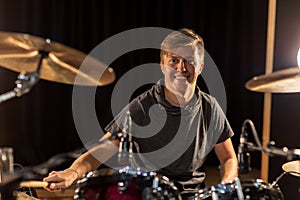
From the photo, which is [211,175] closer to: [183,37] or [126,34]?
[126,34]

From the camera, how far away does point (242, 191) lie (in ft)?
4.91

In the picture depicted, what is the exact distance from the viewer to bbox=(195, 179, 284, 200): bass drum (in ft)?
4.89

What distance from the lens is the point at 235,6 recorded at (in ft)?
11.2

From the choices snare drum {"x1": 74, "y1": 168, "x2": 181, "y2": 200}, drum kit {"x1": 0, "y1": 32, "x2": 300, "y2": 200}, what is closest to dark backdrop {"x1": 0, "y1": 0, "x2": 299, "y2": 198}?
drum kit {"x1": 0, "y1": 32, "x2": 300, "y2": 200}

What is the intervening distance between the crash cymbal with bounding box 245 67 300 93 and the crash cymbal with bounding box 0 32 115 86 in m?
0.55

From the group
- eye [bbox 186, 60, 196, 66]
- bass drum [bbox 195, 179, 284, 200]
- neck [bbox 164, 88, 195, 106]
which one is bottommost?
bass drum [bbox 195, 179, 284, 200]

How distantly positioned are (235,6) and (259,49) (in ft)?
1.22

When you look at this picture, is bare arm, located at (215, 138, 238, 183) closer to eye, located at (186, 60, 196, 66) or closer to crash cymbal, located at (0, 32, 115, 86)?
eye, located at (186, 60, 196, 66)

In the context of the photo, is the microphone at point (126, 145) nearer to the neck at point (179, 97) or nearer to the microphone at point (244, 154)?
the neck at point (179, 97)

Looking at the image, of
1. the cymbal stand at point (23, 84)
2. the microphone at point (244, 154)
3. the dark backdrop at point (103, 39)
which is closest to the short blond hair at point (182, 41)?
the microphone at point (244, 154)

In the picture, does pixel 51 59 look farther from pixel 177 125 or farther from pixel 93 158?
pixel 177 125

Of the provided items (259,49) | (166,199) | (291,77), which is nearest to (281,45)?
(259,49)

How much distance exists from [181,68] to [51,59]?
59 centimetres

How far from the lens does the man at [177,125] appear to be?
1948 millimetres
